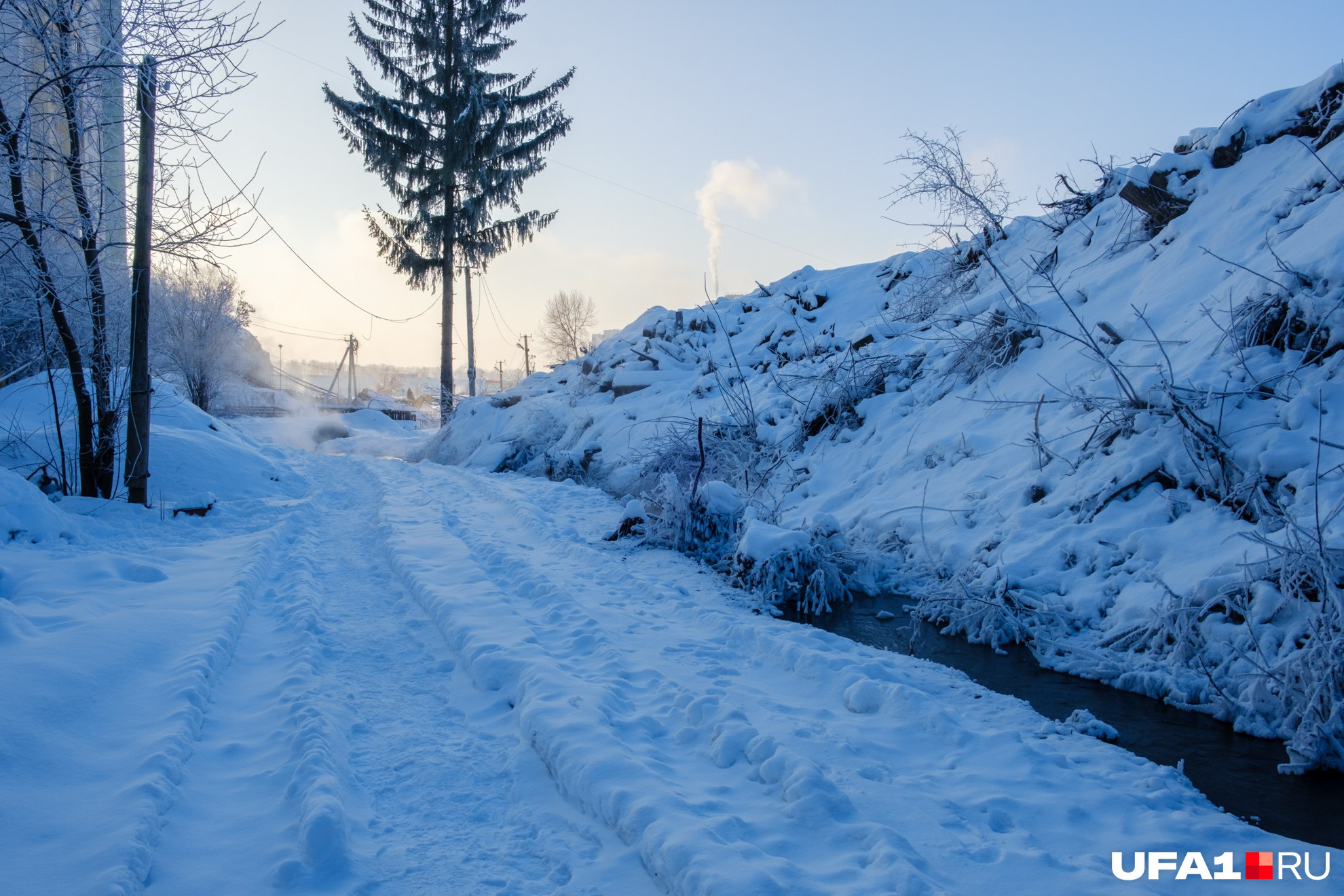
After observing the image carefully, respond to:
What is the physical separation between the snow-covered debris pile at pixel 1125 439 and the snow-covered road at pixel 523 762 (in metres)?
1.17

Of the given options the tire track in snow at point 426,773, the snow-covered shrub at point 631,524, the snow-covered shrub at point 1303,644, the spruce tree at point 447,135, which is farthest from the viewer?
the spruce tree at point 447,135


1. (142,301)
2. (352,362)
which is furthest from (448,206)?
(352,362)

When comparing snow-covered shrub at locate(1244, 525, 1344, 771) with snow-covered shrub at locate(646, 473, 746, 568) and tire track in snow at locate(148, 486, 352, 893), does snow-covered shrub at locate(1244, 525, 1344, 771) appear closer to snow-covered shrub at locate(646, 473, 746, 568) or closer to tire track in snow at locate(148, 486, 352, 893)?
tire track in snow at locate(148, 486, 352, 893)

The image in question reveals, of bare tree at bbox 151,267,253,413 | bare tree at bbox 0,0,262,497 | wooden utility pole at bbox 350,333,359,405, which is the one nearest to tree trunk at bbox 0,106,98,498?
bare tree at bbox 0,0,262,497

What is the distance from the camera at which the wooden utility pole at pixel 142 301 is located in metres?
7.81

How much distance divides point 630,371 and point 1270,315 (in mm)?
11780

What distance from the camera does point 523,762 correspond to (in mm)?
3285

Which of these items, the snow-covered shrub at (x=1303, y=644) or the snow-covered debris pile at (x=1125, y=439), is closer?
the snow-covered shrub at (x=1303, y=644)

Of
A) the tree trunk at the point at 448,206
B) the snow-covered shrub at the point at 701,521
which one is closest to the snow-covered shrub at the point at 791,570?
the snow-covered shrub at the point at 701,521

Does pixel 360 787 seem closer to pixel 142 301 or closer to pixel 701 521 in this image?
pixel 701 521

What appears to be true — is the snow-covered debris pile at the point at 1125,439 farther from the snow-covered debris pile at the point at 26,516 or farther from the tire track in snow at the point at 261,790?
the snow-covered debris pile at the point at 26,516

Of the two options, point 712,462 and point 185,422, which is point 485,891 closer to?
point 712,462

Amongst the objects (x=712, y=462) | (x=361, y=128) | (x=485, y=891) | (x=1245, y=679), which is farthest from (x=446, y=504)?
(x=361, y=128)

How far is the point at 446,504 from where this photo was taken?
10055 mm
